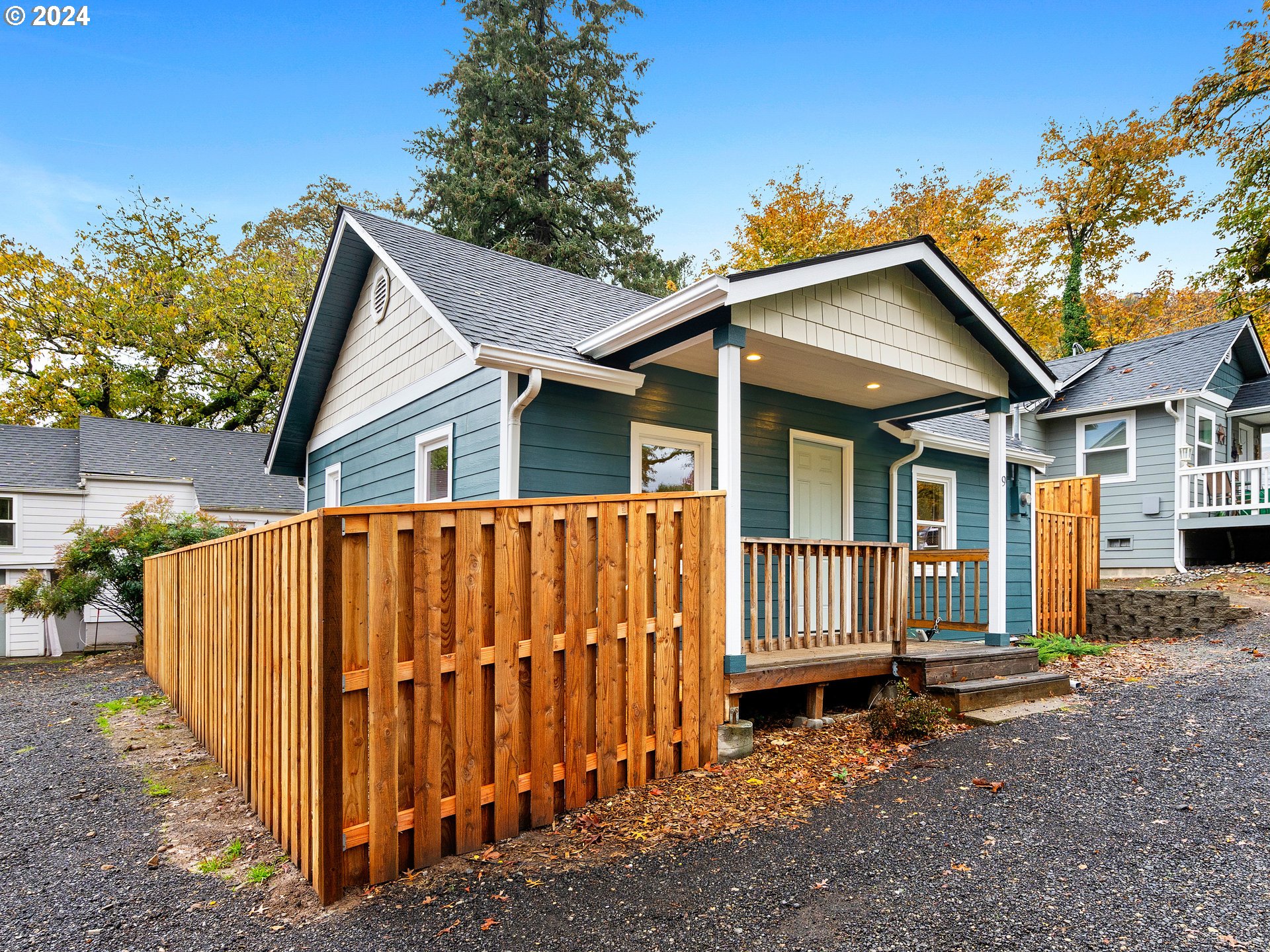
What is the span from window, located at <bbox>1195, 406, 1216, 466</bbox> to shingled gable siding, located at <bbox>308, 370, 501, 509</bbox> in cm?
1396

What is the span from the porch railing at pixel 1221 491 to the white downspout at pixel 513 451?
12667mm

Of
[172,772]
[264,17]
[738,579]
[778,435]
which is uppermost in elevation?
[264,17]

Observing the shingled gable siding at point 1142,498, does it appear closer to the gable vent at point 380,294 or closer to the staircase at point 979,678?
the staircase at point 979,678

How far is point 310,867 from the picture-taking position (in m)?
2.96

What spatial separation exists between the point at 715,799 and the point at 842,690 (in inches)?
109

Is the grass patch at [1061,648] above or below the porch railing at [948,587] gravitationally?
below

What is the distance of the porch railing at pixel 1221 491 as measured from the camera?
12195mm

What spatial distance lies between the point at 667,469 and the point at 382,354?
402cm

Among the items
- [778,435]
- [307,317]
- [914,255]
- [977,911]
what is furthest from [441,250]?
[977,911]

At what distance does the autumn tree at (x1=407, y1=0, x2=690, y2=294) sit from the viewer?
2047 centimetres

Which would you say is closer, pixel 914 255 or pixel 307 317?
pixel 914 255

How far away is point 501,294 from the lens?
739 centimetres

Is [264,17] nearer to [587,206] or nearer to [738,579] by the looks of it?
[587,206]

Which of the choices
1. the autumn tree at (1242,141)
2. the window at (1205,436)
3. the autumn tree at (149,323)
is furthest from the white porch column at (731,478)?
the autumn tree at (149,323)
